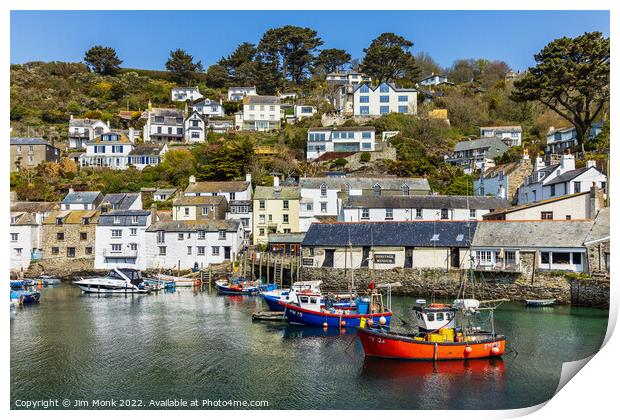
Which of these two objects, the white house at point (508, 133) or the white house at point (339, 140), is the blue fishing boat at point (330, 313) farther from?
the white house at point (508, 133)

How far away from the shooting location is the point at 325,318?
2367cm

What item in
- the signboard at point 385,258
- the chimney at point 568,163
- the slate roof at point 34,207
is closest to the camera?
the signboard at point 385,258

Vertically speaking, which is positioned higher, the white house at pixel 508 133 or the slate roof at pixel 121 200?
the white house at pixel 508 133

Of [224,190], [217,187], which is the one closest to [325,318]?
[224,190]

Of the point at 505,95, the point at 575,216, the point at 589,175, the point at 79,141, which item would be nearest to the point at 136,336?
the point at 575,216

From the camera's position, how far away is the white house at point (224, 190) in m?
43.8

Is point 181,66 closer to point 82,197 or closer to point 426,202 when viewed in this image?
point 82,197

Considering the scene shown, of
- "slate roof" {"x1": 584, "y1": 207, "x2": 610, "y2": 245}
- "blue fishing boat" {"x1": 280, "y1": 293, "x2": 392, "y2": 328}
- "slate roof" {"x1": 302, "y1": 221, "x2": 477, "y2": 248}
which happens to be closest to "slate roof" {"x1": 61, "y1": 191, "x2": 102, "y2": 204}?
"slate roof" {"x1": 302, "y1": 221, "x2": 477, "y2": 248}

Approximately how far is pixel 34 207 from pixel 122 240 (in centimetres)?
758

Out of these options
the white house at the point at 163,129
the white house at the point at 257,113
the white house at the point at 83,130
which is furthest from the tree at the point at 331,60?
the white house at the point at 83,130

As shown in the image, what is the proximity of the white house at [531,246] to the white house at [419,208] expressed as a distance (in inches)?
273

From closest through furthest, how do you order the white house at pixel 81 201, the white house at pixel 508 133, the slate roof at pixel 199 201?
the slate roof at pixel 199 201
the white house at pixel 81 201
the white house at pixel 508 133

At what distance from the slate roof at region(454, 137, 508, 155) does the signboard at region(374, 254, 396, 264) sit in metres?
20.8

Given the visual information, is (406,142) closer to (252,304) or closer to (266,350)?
(252,304)
